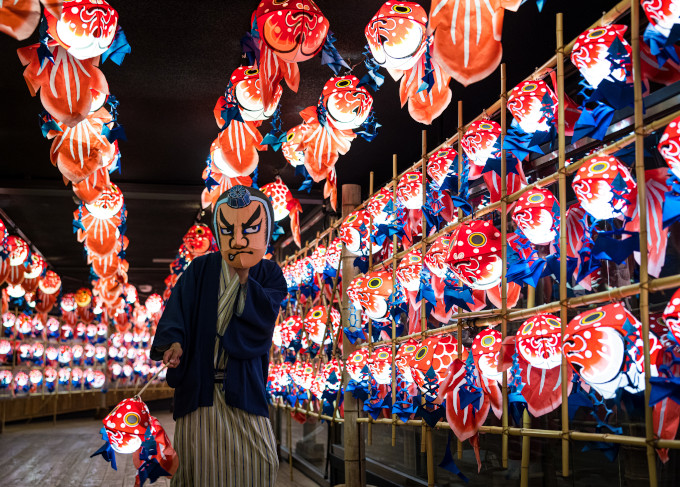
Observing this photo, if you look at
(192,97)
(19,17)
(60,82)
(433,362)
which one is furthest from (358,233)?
(19,17)

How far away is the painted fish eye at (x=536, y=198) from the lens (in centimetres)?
215

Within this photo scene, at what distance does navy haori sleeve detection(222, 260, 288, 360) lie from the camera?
2.19 meters

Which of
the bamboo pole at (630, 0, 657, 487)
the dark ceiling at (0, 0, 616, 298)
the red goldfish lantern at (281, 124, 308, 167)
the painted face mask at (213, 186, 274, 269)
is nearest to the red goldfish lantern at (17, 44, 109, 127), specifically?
the painted face mask at (213, 186, 274, 269)

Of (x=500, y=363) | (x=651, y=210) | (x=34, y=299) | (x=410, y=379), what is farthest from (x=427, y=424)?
(x=34, y=299)

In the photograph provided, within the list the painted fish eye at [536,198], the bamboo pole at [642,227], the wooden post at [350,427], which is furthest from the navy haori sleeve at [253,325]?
the wooden post at [350,427]

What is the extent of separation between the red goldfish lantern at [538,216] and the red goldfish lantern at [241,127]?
1.26 meters

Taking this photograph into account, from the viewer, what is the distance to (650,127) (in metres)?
1.78

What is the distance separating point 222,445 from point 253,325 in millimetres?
407

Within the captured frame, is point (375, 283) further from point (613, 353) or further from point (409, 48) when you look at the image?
point (613, 353)

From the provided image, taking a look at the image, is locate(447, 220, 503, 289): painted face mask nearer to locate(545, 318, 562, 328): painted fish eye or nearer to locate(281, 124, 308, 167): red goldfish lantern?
locate(545, 318, 562, 328): painted fish eye

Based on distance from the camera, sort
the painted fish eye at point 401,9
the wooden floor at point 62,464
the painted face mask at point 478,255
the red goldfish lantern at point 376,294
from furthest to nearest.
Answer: the wooden floor at point 62,464
the red goldfish lantern at point 376,294
the painted face mask at point 478,255
the painted fish eye at point 401,9

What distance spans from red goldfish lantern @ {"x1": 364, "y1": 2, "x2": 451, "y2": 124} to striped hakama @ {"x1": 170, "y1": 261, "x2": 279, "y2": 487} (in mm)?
978

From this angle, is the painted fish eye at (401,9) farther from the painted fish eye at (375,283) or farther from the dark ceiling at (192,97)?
the painted fish eye at (375,283)

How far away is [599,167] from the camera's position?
1789 mm
